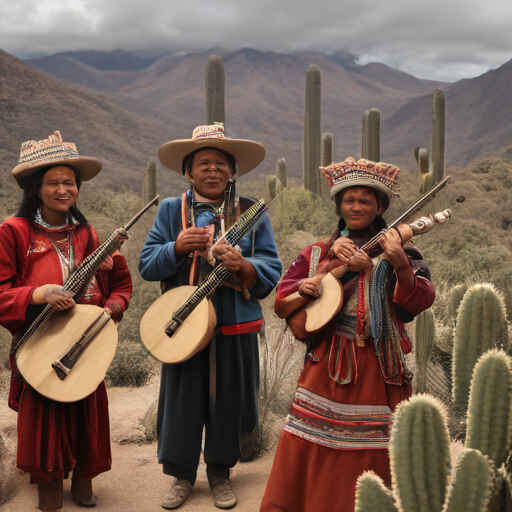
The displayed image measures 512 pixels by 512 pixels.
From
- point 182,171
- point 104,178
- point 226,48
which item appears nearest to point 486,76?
point 104,178

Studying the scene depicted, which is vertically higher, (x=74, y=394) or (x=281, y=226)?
(x=281, y=226)

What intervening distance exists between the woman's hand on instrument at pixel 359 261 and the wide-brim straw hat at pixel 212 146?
115 centimetres

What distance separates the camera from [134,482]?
4527 millimetres

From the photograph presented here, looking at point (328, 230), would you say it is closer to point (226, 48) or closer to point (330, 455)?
point (330, 455)

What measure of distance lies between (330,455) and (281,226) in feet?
40.6

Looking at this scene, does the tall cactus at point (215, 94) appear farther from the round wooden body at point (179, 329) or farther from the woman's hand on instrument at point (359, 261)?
the woman's hand on instrument at point (359, 261)

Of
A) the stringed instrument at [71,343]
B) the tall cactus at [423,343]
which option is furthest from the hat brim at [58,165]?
the tall cactus at [423,343]

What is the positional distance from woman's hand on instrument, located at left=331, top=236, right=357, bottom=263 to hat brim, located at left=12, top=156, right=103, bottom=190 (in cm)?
164

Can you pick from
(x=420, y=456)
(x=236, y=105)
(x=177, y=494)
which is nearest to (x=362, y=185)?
(x=420, y=456)

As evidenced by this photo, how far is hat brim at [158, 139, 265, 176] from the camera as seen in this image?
12.9 feet

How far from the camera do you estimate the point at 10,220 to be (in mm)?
3781

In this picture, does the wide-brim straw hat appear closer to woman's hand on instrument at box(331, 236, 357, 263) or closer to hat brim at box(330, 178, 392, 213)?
hat brim at box(330, 178, 392, 213)

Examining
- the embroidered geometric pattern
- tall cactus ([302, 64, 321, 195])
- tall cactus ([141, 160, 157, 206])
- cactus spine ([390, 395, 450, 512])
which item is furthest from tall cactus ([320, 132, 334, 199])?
cactus spine ([390, 395, 450, 512])

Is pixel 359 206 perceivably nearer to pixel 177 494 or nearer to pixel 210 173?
pixel 210 173
